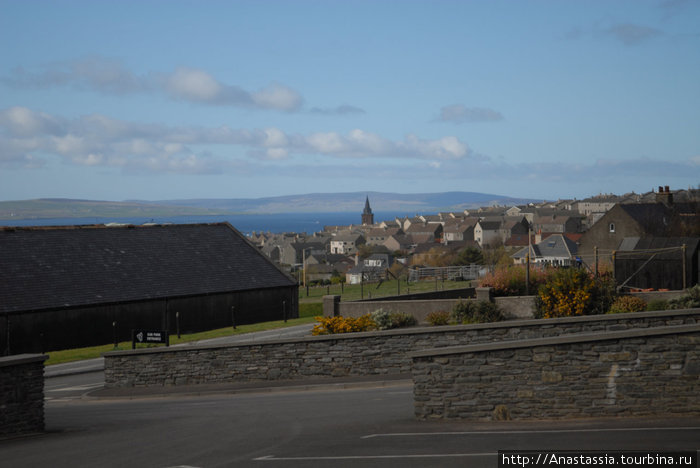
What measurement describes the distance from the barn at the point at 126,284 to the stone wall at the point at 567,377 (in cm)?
2665

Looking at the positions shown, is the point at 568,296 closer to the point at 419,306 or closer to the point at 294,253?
the point at 419,306

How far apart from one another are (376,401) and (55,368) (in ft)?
64.4

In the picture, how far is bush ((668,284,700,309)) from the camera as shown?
23.7 m

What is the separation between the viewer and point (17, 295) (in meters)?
38.8

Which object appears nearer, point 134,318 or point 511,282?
point 511,282

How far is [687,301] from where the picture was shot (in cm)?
2402

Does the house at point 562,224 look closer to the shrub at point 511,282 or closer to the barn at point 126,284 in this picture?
the barn at point 126,284

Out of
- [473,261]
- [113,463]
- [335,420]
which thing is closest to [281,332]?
[335,420]

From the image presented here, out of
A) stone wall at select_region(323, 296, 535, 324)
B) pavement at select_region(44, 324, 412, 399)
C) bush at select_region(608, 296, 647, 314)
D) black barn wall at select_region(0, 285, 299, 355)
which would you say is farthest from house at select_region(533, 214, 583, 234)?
pavement at select_region(44, 324, 412, 399)

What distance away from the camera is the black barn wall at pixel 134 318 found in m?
38.1

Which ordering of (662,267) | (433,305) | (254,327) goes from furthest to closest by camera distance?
(254,327), (662,267), (433,305)

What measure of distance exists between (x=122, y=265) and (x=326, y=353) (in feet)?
86.9

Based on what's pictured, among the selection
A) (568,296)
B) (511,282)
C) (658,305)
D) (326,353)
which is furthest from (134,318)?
(658,305)

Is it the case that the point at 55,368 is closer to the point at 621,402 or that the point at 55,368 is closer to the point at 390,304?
the point at 390,304
